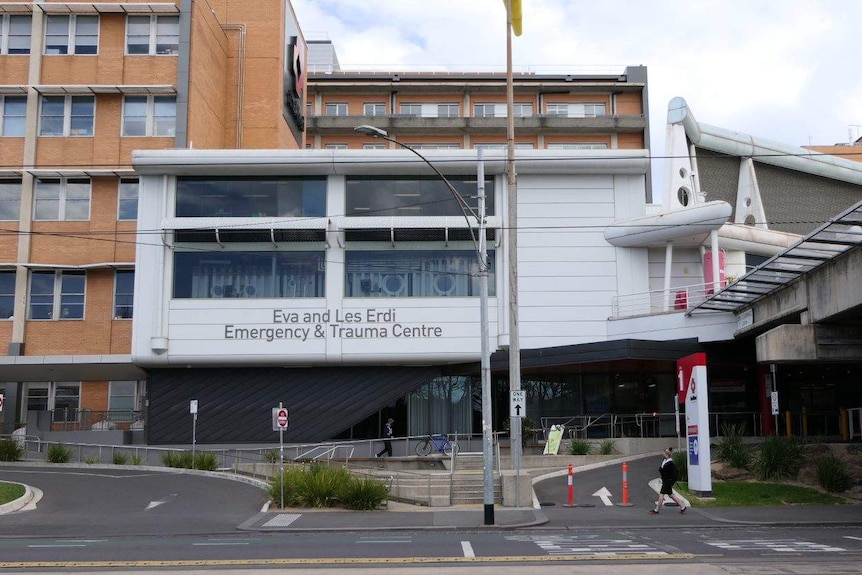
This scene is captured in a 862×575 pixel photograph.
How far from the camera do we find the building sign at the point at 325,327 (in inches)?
1494

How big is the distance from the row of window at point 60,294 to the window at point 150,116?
6.30 meters

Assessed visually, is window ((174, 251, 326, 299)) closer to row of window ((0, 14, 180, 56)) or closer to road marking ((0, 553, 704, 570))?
row of window ((0, 14, 180, 56))

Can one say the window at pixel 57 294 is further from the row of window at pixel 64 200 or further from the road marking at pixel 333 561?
the road marking at pixel 333 561

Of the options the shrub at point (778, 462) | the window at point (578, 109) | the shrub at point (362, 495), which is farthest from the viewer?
the window at point (578, 109)

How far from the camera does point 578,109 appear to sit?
71.4m

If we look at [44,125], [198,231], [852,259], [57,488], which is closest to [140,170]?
[198,231]

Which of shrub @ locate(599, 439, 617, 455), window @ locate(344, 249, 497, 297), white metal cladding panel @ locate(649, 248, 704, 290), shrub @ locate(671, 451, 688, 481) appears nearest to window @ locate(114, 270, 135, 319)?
window @ locate(344, 249, 497, 297)

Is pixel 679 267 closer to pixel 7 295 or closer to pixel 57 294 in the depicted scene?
pixel 57 294

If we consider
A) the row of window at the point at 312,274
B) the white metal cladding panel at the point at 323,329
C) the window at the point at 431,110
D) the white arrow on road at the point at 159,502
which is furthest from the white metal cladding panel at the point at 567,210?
the window at the point at 431,110

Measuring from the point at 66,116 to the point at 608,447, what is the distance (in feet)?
89.1

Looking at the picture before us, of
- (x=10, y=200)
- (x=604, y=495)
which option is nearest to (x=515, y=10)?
(x=604, y=495)

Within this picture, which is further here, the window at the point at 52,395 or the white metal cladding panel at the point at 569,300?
the window at the point at 52,395

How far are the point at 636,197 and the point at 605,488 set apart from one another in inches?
614

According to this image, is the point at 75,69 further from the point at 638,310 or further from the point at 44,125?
the point at 638,310
